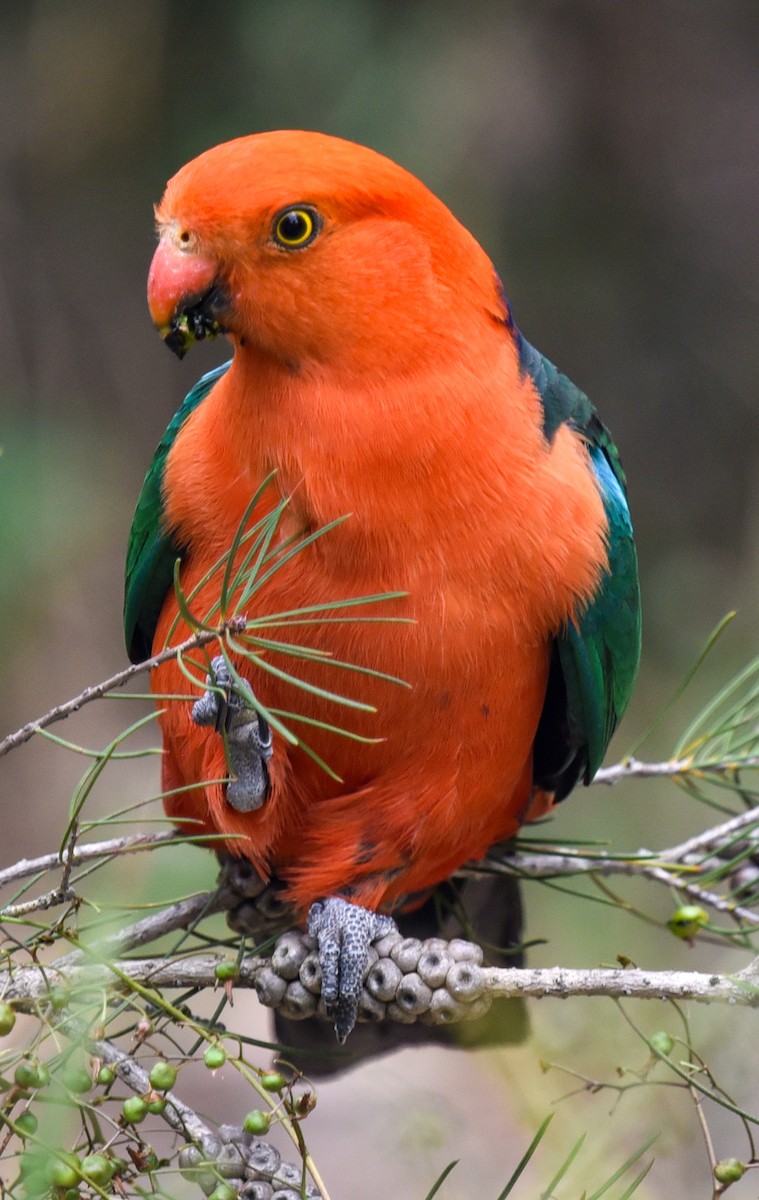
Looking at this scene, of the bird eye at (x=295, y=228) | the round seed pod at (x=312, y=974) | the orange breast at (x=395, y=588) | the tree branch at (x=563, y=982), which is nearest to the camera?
the tree branch at (x=563, y=982)

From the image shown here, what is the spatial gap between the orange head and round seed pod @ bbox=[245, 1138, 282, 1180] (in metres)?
1.27

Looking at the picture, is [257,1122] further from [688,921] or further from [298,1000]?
[688,921]

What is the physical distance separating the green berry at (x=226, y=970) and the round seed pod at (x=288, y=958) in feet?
1.06

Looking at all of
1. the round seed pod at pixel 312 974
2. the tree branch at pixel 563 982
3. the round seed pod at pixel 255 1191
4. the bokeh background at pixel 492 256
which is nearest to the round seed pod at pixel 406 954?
the round seed pod at pixel 312 974

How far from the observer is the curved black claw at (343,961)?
2336mm

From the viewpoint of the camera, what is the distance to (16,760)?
19.0 ft

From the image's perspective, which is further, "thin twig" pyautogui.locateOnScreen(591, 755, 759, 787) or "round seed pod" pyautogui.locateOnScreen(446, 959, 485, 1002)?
"thin twig" pyautogui.locateOnScreen(591, 755, 759, 787)

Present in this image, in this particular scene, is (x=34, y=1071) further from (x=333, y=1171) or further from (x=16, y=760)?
(x=16, y=760)

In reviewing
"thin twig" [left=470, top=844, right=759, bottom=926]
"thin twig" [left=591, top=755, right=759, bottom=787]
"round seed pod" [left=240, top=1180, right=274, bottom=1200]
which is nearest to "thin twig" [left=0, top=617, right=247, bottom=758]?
"round seed pod" [left=240, top=1180, right=274, bottom=1200]

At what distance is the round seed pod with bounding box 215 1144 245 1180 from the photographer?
184 centimetres

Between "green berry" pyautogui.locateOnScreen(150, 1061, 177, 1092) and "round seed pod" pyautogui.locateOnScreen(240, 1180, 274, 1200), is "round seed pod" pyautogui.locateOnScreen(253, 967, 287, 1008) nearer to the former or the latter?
"round seed pod" pyautogui.locateOnScreen(240, 1180, 274, 1200)

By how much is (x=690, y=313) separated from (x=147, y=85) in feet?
8.74

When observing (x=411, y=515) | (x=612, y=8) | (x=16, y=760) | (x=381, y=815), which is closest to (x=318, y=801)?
(x=381, y=815)

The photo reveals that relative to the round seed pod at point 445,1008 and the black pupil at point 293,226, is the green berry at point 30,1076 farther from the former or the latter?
the black pupil at point 293,226
